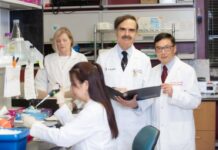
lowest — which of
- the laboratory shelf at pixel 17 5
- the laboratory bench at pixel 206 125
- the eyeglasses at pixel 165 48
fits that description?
the laboratory bench at pixel 206 125

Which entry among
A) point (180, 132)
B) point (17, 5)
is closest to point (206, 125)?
point (180, 132)

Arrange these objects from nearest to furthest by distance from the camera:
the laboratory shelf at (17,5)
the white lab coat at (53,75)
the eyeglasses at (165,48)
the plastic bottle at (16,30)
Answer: the laboratory shelf at (17,5)
the plastic bottle at (16,30)
the eyeglasses at (165,48)
the white lab coat at (53,75)

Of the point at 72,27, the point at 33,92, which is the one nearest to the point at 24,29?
the point at 33,92

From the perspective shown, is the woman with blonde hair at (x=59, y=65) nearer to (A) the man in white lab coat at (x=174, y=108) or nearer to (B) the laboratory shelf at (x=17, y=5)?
(B) the laboratory shelf at (x=17, y=5)

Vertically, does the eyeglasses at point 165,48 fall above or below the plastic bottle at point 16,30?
below

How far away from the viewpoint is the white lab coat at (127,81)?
2488 mm

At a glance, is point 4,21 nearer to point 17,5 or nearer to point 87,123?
point 17,5

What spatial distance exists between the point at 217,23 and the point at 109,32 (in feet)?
4.65

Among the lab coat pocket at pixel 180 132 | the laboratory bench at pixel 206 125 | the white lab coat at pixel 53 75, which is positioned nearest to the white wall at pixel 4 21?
the white lab coat at pixel 53 75

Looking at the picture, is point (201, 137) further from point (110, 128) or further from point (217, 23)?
point (110, 128)

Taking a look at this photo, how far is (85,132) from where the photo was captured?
1.71 meters

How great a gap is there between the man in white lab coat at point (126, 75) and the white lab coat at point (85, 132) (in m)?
0.63

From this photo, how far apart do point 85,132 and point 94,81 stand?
253mm

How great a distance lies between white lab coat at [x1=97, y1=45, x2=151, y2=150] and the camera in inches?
98.0
